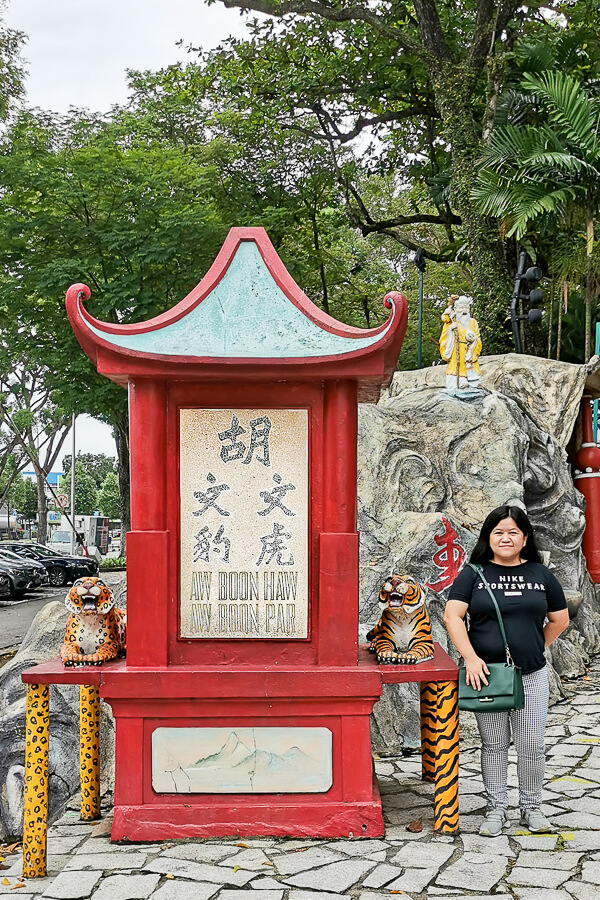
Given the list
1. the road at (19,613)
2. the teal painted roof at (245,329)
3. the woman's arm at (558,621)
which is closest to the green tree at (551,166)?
the road at (19,613)

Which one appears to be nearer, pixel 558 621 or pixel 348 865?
pixel 348 865

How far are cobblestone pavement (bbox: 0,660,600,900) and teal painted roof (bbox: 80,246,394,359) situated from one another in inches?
102

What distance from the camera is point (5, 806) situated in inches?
269

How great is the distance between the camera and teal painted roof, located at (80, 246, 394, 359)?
4910mm

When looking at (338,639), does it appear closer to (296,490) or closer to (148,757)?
(296,490)

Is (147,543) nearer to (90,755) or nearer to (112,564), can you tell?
(90,755)

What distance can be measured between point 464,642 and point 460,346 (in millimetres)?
7090

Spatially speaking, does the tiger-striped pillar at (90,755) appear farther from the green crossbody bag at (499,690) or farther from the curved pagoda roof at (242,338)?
the green crossbody bag at (499,690)

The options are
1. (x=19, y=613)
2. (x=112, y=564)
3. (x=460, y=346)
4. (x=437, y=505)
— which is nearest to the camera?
(x=437, y=505)

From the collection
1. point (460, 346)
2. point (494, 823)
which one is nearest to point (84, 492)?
point (460, 346)

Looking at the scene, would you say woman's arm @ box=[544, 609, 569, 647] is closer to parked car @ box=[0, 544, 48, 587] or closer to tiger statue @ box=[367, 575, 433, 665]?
tiger statue @ box=[367, 575, 433, 665]

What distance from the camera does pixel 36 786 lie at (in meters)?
4.65

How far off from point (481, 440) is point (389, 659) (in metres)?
5.34

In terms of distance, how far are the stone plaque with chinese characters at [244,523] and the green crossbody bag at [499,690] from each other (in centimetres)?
99
